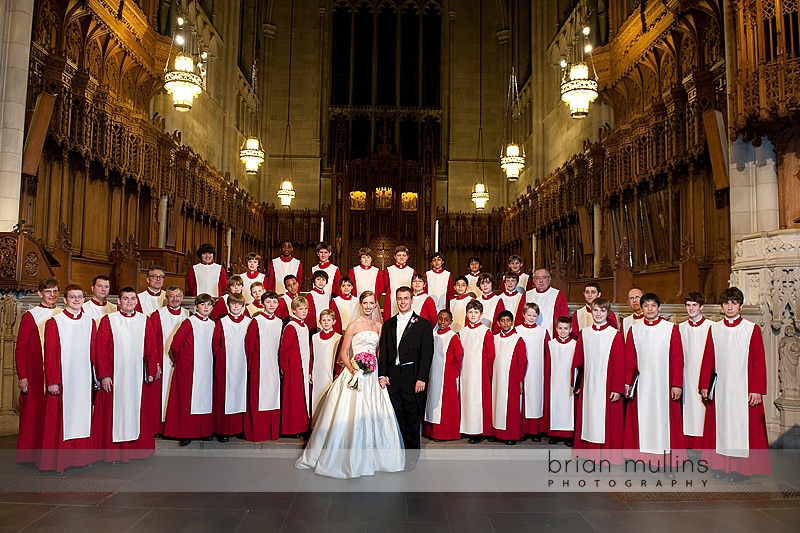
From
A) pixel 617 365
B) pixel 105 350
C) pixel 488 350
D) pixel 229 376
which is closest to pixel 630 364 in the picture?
pixel 617 365

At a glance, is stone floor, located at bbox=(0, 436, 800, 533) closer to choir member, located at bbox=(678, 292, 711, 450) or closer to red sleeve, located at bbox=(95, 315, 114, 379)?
choir member, located at bbox=(678, 292, 711, 450)

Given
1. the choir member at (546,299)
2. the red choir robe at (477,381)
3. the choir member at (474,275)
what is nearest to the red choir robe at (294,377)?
the red choir robe at (477,381)

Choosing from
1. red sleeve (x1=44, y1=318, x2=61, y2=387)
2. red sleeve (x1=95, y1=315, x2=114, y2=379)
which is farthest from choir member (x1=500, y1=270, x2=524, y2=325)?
red sleeve (x1=44, y1=318, x2=61, y2=387)

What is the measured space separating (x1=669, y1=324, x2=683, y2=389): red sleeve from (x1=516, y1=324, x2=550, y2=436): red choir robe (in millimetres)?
1414

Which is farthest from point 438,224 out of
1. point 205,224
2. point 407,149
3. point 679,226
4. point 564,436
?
point 564,436

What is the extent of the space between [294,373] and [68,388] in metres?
2.22

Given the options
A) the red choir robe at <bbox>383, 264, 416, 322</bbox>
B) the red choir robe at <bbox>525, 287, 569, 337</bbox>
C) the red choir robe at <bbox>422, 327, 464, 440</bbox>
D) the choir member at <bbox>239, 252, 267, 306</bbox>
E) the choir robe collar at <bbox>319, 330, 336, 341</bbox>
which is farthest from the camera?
the red choir robe at <bbox>383, 264, 416, 322</bbox>

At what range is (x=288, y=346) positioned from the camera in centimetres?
671

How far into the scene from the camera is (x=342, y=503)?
4805mm

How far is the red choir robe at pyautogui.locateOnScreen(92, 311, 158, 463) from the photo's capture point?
5.97m

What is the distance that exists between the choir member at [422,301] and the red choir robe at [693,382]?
9.57 ft

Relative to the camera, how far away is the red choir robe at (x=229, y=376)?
6746mm

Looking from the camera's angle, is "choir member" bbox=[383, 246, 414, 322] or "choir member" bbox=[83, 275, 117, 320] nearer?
"choir member" bbox=[83, 275, 117, 320]

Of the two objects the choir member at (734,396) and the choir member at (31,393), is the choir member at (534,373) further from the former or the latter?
the choir member at (31,393)
